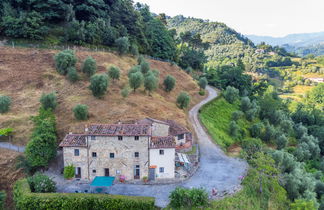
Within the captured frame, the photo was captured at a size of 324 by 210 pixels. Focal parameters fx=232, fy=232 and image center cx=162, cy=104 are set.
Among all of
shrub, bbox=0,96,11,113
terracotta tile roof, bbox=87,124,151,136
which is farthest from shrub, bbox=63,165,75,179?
shrub, bbox=0,96,11,113

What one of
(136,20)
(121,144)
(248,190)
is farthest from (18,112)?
(136,20)

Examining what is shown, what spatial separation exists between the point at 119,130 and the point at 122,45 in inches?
1822

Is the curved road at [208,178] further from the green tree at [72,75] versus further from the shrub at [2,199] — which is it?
the green tree at [72,75]

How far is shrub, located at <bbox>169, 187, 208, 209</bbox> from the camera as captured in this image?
24406mm

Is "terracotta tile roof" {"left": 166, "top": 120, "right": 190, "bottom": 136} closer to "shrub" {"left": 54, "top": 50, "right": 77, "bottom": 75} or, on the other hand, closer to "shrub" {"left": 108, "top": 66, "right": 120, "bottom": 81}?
"shrub" {"left": 108, "top": 66, "right": 120, "bottom": 81}

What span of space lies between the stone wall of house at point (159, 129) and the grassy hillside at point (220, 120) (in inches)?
473

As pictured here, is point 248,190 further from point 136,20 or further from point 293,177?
point 136,20

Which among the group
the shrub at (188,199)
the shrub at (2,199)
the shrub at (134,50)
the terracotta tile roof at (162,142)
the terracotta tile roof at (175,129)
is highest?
the shrub at (134,50)

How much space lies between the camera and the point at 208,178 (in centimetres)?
3130

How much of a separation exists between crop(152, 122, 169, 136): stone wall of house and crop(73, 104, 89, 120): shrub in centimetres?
1255

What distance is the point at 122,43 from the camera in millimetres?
71188

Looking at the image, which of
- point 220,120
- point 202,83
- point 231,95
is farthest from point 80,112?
point 231,95

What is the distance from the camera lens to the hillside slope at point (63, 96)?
41.5 metres

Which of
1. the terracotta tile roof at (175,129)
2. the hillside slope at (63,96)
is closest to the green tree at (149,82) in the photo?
the hillside slope at (63,96)
